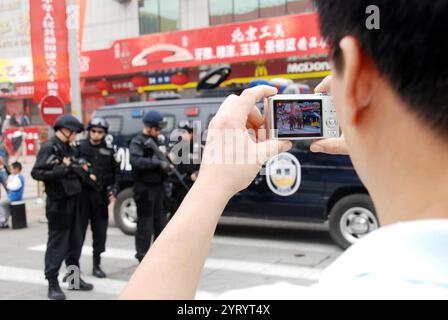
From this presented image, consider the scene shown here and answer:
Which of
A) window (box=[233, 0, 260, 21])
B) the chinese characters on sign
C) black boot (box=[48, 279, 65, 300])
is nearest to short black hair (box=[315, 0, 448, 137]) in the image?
black boot (box=[48, 279, 65, 300])

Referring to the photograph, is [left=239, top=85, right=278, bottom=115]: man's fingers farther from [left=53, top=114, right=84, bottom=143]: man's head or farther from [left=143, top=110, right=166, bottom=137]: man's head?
[left=143, top=110, right=166, bottom=137]: man's head

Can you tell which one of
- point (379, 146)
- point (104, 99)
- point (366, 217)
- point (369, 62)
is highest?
point (104, 99)

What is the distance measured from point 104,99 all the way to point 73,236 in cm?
1466

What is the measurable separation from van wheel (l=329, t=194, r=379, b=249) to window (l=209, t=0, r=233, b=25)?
1008 cm

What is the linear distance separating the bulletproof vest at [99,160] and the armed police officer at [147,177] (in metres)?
0.27

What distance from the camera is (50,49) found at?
7988mm

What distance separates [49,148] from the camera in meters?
4.59

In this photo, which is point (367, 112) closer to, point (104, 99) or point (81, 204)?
point (81, 204)

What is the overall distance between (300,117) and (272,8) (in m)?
13.9

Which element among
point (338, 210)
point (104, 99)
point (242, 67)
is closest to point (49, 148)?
point (338, 210)

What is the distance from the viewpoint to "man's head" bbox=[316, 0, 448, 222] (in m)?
0.58

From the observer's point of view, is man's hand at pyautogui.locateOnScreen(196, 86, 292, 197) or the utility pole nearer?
man's hand at pyautogui.locateOnScreen(196, 86, 292, 197)

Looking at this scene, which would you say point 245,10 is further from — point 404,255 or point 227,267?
point 404,255

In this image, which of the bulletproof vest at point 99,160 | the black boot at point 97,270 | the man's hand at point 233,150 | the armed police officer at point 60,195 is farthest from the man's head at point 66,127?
the man's hand at point 233,150
